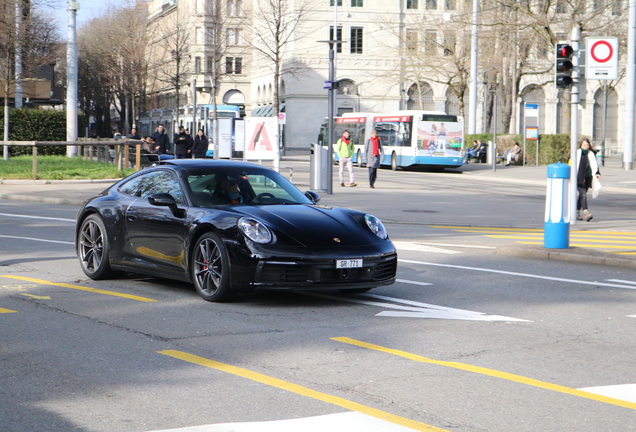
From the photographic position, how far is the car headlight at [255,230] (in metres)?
8.73

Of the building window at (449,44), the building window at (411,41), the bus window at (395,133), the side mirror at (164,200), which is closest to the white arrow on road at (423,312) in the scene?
the side mirror at (164,200)

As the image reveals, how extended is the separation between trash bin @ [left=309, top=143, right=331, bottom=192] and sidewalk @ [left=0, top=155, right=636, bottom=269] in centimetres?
181

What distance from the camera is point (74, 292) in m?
9.66

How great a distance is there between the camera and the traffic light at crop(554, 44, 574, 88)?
666 inches

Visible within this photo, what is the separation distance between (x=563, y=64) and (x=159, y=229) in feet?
32.2

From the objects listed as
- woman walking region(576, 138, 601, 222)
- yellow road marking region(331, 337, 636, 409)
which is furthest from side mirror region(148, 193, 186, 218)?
woman walking region(576, 138, 601, 222)

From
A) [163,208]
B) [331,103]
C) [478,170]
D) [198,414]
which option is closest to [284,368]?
[198,414]

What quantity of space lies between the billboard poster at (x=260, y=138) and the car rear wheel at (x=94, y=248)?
18817mm

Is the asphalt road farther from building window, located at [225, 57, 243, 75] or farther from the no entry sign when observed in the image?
building window, located at [225, 57, 243, 75]

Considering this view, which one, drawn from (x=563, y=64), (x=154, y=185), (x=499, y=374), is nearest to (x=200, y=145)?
Result: (x=563, y=64)

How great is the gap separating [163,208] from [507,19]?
34.3 m

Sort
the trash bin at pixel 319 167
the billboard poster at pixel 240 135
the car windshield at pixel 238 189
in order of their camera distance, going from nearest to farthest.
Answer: the car windshield at pixel 238 189 → the trash bin at pixel 319 167 → the billboard poster at pixel 240 135

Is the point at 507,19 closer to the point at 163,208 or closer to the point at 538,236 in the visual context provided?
the point at 538,236

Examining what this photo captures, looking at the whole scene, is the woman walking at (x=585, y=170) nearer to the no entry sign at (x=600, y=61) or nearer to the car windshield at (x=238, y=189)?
the no entry sign at (x=600, y=61)
